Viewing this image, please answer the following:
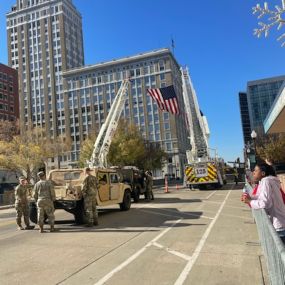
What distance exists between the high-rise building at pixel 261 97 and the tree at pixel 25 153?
72441 mm

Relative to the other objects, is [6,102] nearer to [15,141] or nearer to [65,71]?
[65,71]

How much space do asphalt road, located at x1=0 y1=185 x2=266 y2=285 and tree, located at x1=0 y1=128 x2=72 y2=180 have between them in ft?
106

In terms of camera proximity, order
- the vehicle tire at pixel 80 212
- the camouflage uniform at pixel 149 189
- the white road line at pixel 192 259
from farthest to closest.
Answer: the camouflage uniform at pixel 149 189, the vehicle tire at pixel 80 212, the white road line at pixel 192 259

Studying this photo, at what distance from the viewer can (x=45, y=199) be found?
39.2 feet

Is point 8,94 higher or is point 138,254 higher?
point 8,94

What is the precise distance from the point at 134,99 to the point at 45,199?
116m

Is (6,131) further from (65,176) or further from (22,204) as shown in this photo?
(22,204)

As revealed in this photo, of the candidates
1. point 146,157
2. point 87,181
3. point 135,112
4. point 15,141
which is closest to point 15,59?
point 135,112

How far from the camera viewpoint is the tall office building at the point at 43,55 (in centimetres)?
13988

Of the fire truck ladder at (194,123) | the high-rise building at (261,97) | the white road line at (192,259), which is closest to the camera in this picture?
the white road line at (192,259)

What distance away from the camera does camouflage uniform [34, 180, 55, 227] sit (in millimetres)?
11859

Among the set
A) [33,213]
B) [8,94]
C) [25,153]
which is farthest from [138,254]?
[8,94]

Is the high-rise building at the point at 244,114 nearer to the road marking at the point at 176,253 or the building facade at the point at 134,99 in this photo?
the building facade at the point at 134,99

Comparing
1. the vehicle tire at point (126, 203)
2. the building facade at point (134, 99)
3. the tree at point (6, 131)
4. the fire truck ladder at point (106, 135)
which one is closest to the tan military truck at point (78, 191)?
the vehicle tire at point (126, 203)
